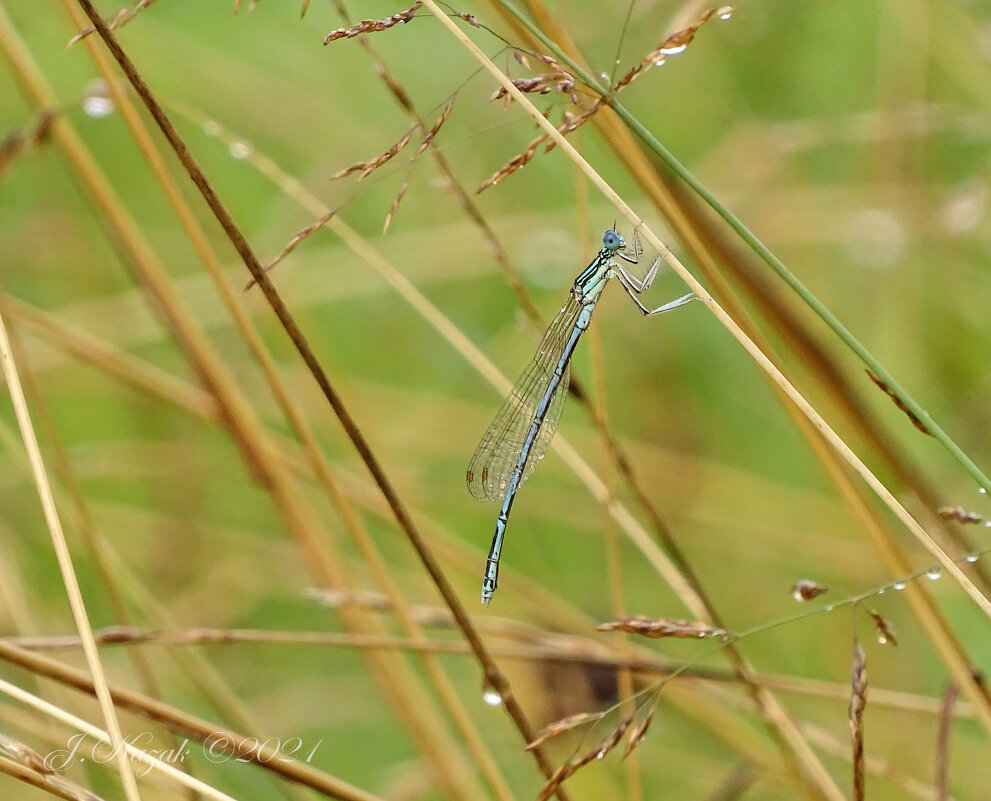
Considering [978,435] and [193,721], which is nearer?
[193,721]

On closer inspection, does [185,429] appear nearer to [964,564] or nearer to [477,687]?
[477,687]

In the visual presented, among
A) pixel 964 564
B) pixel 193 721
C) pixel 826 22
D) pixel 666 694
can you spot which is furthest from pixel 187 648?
pixel 826 22

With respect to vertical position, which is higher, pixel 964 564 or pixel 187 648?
pixel 187 648

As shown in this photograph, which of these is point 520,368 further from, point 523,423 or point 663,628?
point 663,628

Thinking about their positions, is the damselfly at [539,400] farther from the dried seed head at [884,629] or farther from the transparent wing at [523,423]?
the dried seed head at [884,629]

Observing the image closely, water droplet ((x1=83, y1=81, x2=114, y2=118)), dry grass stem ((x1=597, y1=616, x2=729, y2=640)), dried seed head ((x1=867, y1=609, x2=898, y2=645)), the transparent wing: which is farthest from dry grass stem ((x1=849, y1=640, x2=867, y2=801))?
water droplet ((x1=83, y1=81, x2=114, y2=118))

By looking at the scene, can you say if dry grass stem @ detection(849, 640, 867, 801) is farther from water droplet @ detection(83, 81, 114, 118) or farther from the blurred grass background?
water droplet @ detection(83, 81, 114, 118)

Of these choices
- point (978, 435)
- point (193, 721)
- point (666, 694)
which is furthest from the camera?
point (978, 435)
